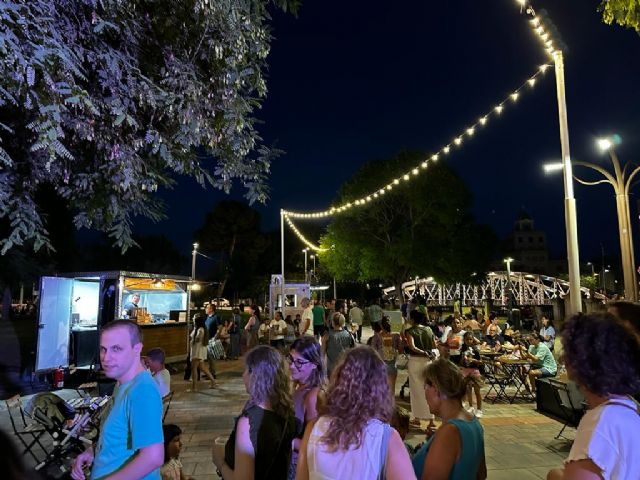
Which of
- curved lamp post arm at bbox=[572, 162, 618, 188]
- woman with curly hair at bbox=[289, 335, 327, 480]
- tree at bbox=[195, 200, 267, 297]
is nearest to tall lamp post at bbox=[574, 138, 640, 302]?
curved lamp post arm at bbox=[572, 162, 618, 188]

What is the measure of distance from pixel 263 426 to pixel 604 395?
1626 mm

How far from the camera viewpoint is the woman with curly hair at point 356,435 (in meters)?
1.78

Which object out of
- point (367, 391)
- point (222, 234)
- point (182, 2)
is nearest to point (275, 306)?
point (182, 2)

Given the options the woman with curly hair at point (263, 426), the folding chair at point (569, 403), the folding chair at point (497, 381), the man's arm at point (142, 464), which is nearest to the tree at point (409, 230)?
the folding chair at point (497, 381)

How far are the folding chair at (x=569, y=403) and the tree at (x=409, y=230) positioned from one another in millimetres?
24528

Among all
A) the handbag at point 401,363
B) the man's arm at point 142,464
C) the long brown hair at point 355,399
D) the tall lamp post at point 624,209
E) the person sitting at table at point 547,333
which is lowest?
Answer: the handbag at point 401,363

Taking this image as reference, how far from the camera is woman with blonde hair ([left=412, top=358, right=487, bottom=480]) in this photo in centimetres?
220

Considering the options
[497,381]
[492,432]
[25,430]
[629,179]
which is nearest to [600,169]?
[629,179]

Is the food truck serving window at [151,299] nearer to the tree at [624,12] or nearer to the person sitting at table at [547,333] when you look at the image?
the person sitting at table at [547,333]

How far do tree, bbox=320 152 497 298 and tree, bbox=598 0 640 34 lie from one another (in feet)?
83.9

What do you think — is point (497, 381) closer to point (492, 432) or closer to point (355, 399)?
point (492, 432)

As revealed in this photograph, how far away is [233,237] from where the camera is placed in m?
49.8

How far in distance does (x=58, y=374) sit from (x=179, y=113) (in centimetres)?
724

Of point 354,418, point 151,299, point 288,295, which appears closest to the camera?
point 354,418
